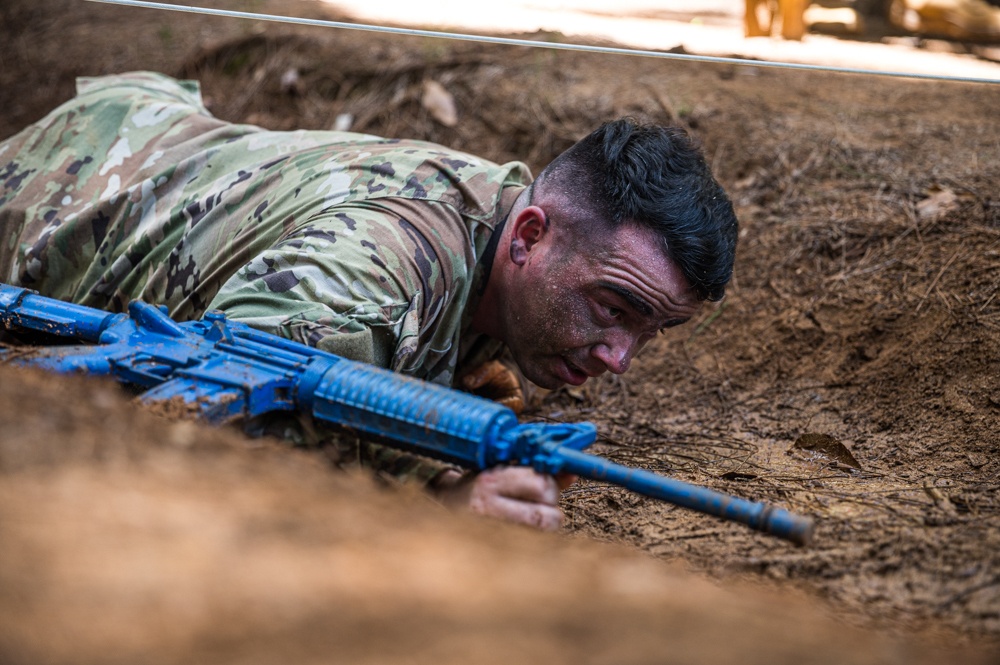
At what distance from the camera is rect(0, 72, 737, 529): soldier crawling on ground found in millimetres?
2332

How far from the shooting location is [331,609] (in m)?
1.08

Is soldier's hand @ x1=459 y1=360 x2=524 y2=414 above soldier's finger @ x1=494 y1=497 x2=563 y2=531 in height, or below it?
below

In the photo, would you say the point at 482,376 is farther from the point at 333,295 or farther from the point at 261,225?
the point at 333,295

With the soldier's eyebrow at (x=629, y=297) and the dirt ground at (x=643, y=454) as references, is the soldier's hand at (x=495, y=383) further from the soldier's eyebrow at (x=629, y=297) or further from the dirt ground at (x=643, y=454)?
the soldier's eyebrow at (x=629, y=297)

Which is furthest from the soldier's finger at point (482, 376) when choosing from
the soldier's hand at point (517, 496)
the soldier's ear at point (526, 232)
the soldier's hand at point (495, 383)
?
the soldier's hand at point (517, 496)

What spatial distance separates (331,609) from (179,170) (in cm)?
234

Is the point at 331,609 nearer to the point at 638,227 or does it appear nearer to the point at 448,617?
the point at 448,617

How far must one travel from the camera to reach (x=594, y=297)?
271cm

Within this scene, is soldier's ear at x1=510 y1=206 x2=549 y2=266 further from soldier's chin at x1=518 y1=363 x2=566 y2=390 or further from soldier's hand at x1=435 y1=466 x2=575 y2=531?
soldier's hand at x1=435 y1=466 x2=575 y2=531

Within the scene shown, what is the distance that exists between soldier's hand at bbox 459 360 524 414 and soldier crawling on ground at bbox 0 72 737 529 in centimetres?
14

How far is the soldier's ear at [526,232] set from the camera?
2783mm

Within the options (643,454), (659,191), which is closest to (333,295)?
Result: (659,191)

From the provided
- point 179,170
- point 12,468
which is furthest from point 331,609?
point 179,170

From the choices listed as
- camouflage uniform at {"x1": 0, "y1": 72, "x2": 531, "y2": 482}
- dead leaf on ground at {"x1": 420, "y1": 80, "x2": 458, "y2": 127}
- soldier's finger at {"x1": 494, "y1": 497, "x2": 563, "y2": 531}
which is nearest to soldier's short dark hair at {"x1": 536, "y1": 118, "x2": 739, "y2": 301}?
camouflage uniform at {"x1": 0, "y1": 72, "x2": 531, "y2": 482}
